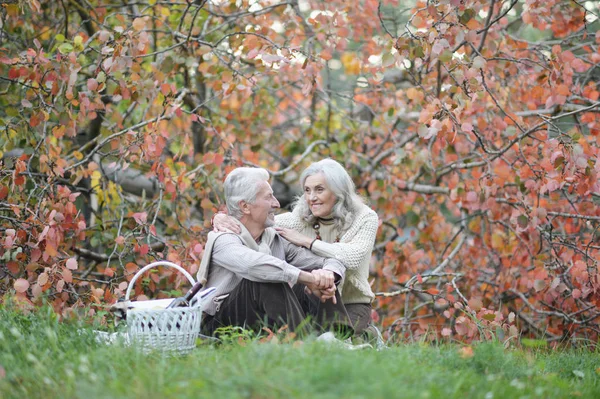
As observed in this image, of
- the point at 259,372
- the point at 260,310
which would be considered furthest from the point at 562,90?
the point at 259,372

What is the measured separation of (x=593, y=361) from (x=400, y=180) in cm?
261

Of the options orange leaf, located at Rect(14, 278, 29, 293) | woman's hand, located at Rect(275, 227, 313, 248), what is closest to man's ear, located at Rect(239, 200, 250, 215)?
woman's hand, located at Rect(275, 227, 313, 248)

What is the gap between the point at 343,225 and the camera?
14.3ft

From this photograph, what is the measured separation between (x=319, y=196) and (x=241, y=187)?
552mm

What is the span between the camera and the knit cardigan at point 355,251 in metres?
4.09

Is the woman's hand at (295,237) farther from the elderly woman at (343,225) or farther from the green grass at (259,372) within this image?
the green grass at (259,372)

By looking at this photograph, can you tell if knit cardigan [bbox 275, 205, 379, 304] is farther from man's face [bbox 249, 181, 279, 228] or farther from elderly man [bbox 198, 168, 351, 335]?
man's face [bbox 249, 181, 279, 228]

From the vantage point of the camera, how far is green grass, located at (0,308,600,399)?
2410 millimetres

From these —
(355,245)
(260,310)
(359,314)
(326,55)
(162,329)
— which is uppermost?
(326,55)

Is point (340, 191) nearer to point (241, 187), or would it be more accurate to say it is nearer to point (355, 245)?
point (355, 245)

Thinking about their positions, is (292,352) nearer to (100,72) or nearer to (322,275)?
(322,275)

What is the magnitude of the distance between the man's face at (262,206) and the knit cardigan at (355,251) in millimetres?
334

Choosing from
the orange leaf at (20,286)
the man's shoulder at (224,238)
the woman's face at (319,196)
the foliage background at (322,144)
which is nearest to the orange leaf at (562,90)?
the foliage background at (322,144)

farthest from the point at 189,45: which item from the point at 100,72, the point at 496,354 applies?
the point at 496,354
